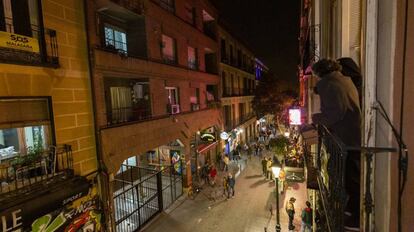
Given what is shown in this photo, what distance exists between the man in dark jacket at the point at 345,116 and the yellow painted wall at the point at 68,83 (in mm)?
8278

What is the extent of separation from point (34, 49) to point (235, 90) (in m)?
25.6

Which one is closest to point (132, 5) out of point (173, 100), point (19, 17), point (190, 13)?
point (19, 17)

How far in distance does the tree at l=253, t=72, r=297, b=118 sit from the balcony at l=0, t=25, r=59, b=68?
104ft

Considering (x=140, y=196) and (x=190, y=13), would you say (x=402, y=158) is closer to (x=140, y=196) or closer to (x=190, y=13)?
(x=140, y=196)

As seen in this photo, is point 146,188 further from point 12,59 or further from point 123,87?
point 12,59

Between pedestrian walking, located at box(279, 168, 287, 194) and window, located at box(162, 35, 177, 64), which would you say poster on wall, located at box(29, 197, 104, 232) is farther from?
pedestrian walking, located at box(279, 168, 287, 194)

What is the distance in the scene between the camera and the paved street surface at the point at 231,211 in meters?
13.3

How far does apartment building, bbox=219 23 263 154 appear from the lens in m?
27.2

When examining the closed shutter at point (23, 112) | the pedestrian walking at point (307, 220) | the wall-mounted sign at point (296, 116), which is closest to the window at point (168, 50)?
the closed shutter at point (23, 112)

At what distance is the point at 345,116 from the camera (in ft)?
10.8

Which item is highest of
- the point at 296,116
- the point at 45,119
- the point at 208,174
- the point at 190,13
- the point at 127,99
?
the point at 190,13

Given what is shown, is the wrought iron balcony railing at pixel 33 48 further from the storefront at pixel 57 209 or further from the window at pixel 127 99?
the storefront at pixel 57 209

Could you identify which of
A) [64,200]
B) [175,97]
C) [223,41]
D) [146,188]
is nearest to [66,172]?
[64,200]

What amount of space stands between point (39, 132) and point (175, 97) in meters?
9.93
